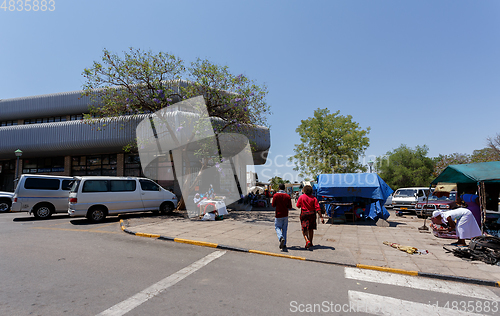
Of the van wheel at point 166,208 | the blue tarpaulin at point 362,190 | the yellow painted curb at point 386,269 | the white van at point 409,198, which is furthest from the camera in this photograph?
the white van at point 409,198

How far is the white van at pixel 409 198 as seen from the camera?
1655 cm

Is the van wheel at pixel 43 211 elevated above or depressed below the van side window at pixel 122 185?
below

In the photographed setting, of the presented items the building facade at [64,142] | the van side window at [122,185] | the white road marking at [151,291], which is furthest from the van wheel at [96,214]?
the building facade at [64,142]

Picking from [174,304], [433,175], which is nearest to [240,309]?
[174,304]

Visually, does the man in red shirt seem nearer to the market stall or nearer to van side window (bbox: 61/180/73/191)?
the market stall

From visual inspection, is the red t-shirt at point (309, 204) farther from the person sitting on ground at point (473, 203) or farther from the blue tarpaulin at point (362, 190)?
the blue tarpaulin at point (362, 190)

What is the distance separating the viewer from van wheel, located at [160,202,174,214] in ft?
45.3

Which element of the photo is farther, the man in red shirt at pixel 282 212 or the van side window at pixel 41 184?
the van side window at pixel 41 184

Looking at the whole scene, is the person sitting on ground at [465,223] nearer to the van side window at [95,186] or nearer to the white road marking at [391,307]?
the white road marking at [391,307]

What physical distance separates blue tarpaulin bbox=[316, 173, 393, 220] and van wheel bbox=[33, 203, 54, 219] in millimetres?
13674

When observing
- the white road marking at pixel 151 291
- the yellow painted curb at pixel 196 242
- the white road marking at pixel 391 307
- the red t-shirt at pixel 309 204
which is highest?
the red t-shirt at pixel 309 204

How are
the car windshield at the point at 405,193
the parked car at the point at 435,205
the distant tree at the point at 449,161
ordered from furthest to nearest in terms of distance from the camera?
the distant tree at the point at 449,161 < the car windshield at the point at 405,193 < the parked car at the point at 435,205

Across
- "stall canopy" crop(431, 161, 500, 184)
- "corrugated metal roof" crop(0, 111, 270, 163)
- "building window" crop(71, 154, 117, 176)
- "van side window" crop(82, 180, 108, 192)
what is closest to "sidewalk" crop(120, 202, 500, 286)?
"van side window" crop(82, 180, 108, 192)

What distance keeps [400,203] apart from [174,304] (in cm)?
1705
